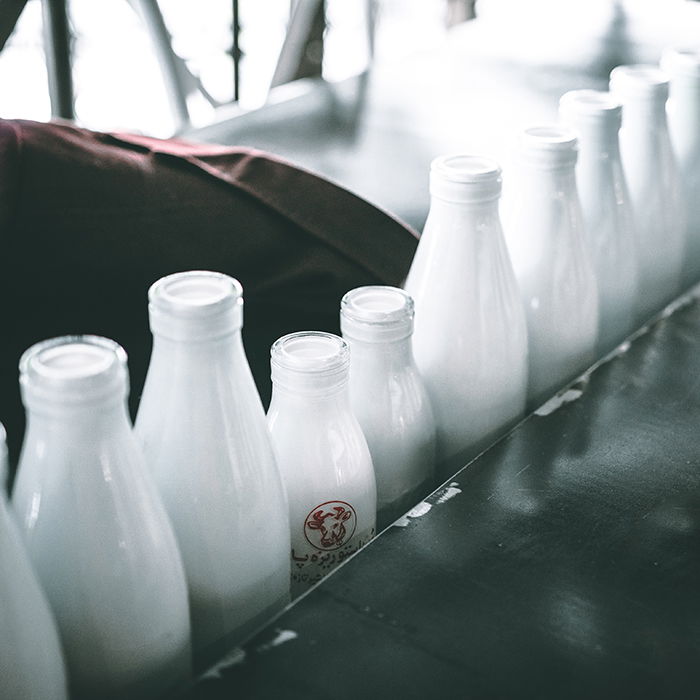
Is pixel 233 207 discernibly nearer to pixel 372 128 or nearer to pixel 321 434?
pixel 321 434

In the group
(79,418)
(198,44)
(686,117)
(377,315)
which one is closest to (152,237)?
(377,315)

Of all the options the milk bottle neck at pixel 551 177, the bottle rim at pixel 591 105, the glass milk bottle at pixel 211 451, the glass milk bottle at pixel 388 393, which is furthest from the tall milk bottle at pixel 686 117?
the glass milk bottle at pixel 211 451

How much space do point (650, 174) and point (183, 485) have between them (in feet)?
1.69

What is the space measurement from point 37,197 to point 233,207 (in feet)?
0.47

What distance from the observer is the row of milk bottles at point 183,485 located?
381 mm

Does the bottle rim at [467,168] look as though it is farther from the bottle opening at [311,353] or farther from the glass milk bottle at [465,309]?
the bottle opening at [311,353]

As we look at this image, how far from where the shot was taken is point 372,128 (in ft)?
3.93

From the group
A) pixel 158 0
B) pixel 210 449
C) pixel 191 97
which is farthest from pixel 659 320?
pixel 191 97

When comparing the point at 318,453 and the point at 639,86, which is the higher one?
the point at 639,86

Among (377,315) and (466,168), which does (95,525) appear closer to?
(377,315)

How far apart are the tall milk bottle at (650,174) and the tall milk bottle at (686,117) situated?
51mm

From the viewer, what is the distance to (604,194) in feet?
2.34

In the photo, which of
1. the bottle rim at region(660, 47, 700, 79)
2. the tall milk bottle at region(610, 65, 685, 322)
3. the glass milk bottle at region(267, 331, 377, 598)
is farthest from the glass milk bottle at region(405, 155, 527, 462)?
the bottle rim at region(660, 47, 700, 79)

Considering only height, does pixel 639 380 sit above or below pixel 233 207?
below
